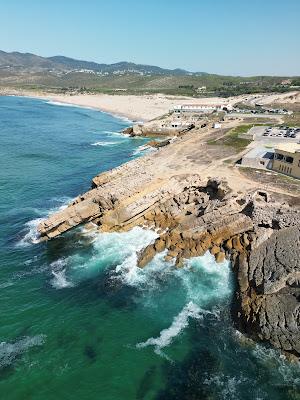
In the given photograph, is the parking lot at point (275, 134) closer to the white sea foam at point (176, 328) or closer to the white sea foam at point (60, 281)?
the white sea foam at point (176, 328)

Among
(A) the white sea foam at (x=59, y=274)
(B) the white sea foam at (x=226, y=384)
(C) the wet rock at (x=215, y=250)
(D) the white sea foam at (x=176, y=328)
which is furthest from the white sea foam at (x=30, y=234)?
(B) the white sea foam at (x=226, y=384)

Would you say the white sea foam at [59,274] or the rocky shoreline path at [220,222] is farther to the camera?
the white sea foam at [59,274]

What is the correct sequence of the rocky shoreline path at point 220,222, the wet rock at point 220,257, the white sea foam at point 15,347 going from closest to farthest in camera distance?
the white sea foam at point 15,347, the rocky shoreline path at point 220,222, the wet rock at point 220,257

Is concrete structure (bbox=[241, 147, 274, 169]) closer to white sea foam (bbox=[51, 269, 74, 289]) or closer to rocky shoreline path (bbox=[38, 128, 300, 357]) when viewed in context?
rocky shoreline path (bbox=[38, 128, 300, 357])

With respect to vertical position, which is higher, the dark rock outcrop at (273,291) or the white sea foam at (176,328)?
the dark rock outcrop at (273,291)

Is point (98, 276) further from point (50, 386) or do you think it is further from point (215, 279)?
point (50, 386)

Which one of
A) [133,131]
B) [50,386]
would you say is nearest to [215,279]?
[50,386]

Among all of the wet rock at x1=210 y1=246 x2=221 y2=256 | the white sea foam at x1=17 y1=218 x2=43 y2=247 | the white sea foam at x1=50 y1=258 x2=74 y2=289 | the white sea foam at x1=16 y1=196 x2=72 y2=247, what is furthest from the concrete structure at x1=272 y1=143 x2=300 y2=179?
the white sea foam at x1=17 y1=218 x2=43 y2=247
